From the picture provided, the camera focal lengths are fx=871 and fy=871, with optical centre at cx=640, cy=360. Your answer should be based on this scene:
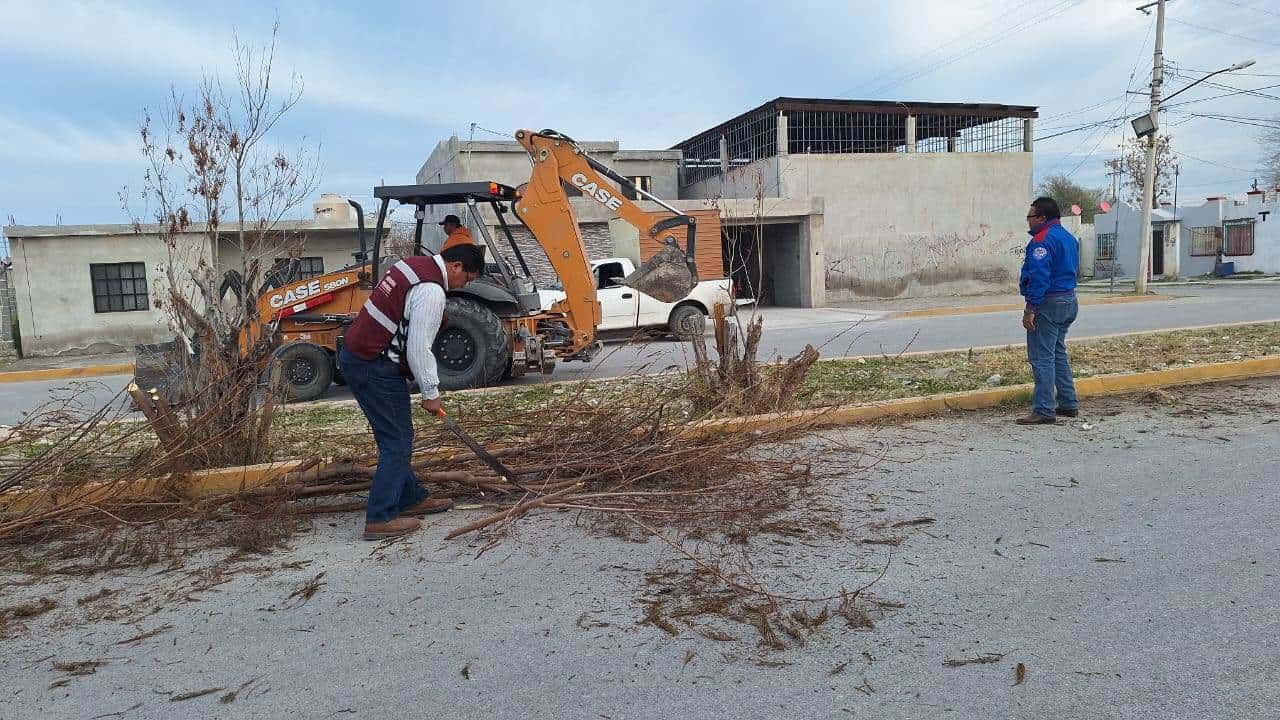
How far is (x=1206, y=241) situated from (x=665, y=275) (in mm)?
37628

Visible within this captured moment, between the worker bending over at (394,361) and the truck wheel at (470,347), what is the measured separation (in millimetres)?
4711

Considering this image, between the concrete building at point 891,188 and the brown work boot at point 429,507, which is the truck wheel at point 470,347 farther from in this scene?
the concrete building at point 891,188

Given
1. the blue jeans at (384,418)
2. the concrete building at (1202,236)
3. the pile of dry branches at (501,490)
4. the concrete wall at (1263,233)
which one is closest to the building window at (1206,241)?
the concrete building at (1202,236)

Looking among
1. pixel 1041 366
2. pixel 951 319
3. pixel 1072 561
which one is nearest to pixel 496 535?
pixel 1072 561

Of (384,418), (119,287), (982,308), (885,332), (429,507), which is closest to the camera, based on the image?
(384,418)

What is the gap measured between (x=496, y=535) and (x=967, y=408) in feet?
14.9

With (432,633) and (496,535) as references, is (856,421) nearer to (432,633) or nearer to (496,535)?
(496,535)

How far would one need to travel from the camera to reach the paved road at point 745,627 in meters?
2.91

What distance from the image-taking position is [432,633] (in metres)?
3.47

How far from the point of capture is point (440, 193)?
30.8 feet

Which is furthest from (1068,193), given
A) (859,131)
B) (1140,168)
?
(859,131)

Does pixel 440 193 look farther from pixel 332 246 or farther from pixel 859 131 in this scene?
pixel 859 131

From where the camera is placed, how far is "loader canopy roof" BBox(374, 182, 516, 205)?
30.6 ft

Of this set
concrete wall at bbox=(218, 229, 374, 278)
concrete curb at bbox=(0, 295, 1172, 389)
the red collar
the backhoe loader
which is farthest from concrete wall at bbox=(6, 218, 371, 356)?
the red collar
